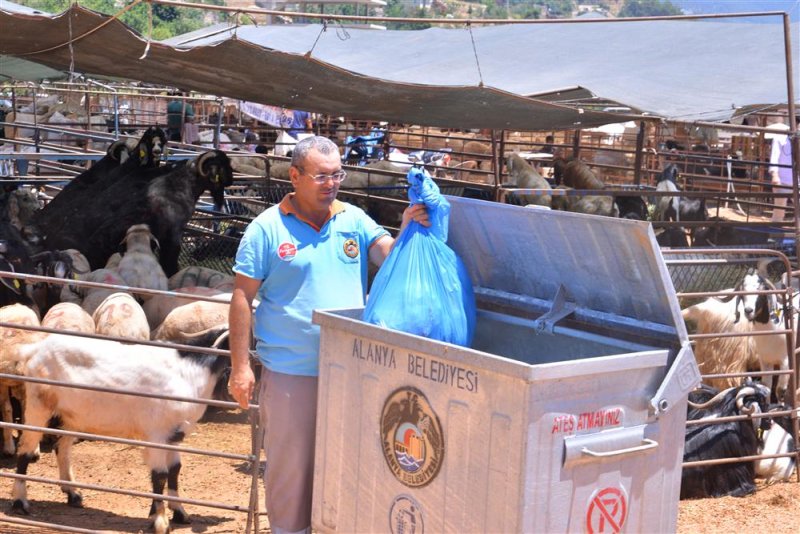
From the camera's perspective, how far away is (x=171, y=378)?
5.96 m

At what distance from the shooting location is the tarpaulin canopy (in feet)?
27.0

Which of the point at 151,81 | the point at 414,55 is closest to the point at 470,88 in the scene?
the point at 151,81

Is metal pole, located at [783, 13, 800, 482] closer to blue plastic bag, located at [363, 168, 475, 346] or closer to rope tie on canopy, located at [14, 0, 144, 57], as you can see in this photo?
blue plastic bag, located at [363, 168, 475, 346]

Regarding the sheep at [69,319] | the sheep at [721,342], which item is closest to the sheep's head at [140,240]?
the sheep at [69,319]

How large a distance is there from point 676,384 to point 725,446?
3.78 meters

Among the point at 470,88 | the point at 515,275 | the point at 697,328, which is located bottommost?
A: the point at 697,328

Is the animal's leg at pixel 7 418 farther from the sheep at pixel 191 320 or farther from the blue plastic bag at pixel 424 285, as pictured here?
the blue plastic bag at pixel 424 285

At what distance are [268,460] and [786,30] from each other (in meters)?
4.99

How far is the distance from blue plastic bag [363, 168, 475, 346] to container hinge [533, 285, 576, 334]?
28 centimetres

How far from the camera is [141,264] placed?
32.0 feet

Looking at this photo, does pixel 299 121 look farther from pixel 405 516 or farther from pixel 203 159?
pixel 405 516

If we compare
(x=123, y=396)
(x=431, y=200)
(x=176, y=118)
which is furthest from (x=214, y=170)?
(x=176, y=118)

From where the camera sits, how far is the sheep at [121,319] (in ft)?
25.2

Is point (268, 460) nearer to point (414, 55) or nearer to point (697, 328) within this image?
point (697, 328)
